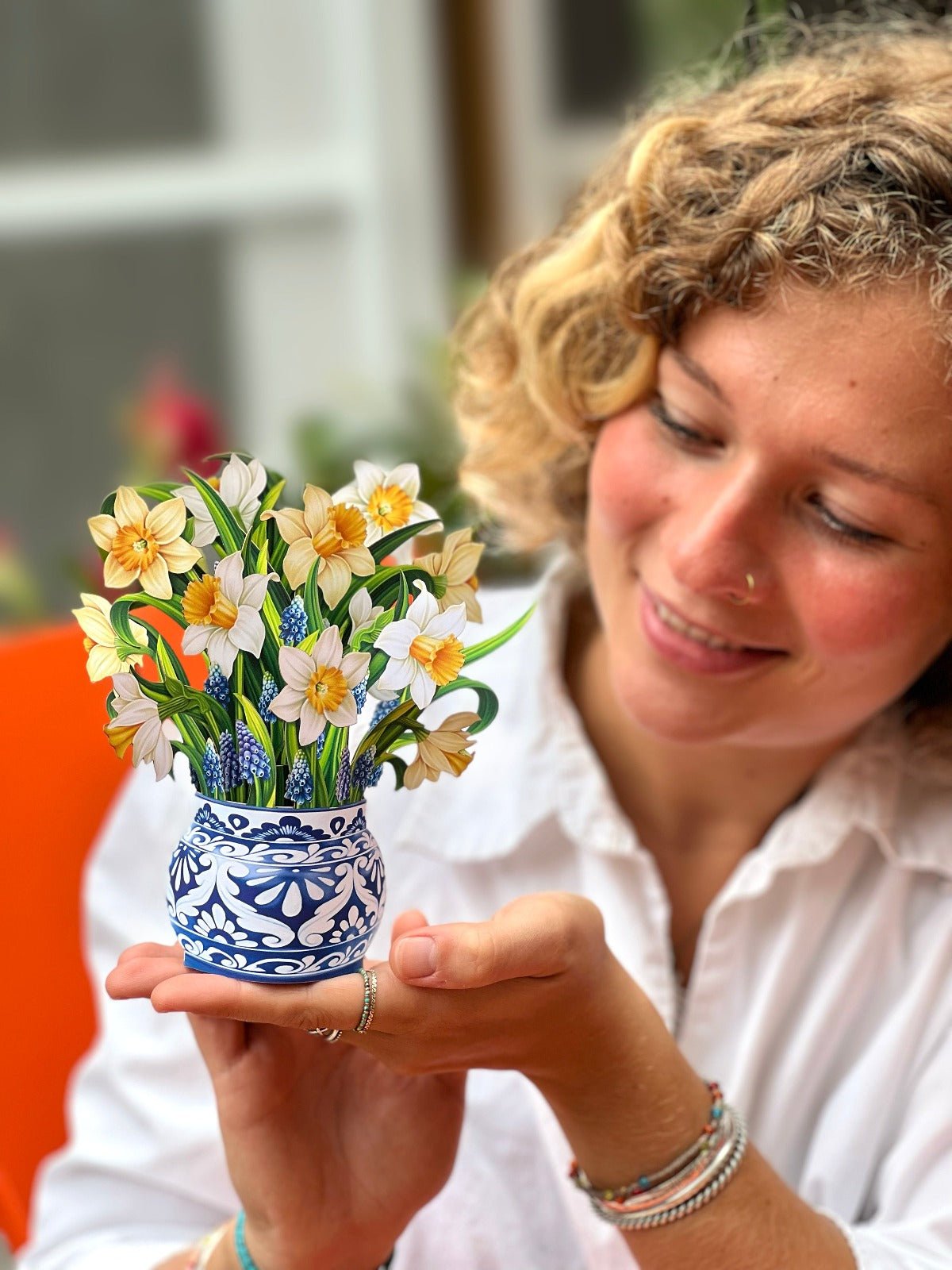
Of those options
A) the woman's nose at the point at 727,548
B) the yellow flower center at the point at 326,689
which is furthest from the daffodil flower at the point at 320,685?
the woman's nose at the point at 727,548

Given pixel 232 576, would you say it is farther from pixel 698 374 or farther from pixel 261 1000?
pixel 698 374

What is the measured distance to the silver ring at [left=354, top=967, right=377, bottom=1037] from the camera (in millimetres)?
806

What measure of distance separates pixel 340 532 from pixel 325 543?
0.04 ft

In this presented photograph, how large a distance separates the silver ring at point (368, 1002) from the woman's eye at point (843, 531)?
1.47 ft

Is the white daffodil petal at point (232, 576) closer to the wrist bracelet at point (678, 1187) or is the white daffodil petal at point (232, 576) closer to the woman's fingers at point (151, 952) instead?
the woman's fingers at point (151, 952)

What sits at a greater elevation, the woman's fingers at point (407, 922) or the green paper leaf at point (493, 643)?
the green paper leaf at point (493, 643)

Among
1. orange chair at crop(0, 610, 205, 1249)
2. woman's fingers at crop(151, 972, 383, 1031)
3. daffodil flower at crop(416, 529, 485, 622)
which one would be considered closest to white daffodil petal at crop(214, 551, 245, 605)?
daffodil flower at crop(416, 529, 485, 622)

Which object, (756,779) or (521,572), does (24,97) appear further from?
(756,779)

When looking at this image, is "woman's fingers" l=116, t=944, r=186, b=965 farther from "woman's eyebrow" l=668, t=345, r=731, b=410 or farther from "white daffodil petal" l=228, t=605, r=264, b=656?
"woman's eyebrow" l=668, t=345, r=731, b=410

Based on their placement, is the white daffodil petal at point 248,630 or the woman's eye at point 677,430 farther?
the woman's eye at point 677,430

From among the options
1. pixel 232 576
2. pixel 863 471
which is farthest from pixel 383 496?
pixel 863 471

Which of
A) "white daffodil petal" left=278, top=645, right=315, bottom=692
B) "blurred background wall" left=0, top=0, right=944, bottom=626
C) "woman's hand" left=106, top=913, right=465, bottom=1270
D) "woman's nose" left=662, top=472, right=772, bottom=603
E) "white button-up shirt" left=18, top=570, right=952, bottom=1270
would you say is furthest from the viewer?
"blurred background wall" left=0, top=0, right=944, bottom=626

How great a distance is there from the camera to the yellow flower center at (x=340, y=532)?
781 millimetres

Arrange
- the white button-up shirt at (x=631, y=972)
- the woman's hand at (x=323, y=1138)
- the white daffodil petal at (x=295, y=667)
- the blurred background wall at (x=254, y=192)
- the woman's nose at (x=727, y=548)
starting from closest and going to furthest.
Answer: the white daffodil petal at (x=295, y=667), the woman's hand at (x=323, y=1138), the woman's nose at (x=727, y=548), the white button-up shirt at (x=631, y=972), the blurred background wall at (x=254, y=192)
